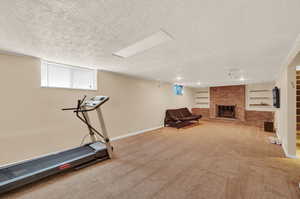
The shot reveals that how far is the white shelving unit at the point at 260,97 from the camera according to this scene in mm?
6680

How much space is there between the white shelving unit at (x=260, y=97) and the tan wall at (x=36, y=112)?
7039mm

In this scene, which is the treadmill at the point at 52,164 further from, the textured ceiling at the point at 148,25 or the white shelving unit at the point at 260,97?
the white shelving unit at the point at 260,97

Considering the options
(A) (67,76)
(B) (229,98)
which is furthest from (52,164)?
(B) (229,98)

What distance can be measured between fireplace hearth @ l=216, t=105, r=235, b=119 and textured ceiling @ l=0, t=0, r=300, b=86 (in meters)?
6.00

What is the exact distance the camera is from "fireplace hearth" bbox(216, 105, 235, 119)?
25.6 ft

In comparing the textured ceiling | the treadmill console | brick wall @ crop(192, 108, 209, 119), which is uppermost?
the textured ceiling

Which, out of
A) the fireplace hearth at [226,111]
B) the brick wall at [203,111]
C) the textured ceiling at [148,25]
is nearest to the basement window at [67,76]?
the textured ceiling at [148,25]

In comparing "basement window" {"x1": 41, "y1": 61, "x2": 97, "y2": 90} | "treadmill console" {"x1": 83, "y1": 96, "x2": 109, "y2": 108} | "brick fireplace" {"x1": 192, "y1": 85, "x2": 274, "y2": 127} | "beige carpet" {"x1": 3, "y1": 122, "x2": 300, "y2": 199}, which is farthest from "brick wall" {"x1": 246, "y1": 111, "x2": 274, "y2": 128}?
"basement window" {"x1": 41, "y1": 61, "x2": 97, "y2": 90}

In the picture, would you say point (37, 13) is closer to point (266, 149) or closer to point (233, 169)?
point (233, 169)

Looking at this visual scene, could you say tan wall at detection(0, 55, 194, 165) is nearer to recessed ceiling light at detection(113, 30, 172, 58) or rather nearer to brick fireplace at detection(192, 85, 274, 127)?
recessed ceiling light at detection(113, 30, 172, 58)

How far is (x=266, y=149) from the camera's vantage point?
3.24 m

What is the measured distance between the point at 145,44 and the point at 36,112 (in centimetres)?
273

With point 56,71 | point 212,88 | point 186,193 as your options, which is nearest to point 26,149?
point 56,71

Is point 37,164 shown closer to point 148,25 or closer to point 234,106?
point 148,25
